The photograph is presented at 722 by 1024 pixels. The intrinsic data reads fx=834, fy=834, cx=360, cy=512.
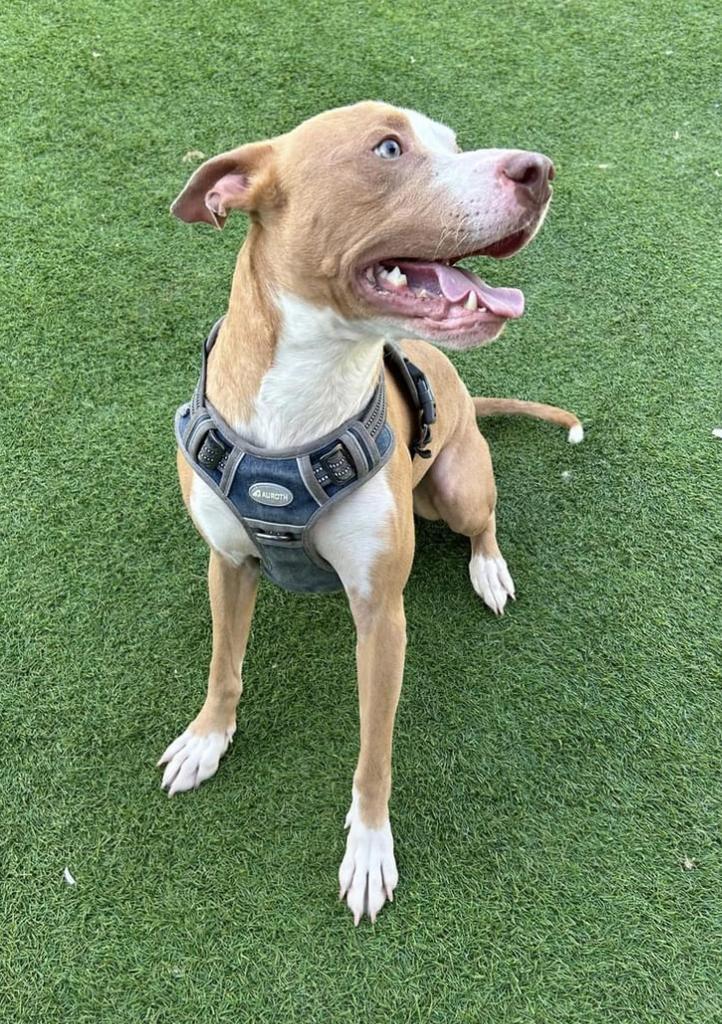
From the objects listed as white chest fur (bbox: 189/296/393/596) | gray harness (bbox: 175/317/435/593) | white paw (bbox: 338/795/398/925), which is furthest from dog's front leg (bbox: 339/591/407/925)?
gray harness (bbox: 175/317/435/593)

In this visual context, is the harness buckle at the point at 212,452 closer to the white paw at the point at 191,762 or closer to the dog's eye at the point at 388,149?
the dog's eye at the point at 388,149

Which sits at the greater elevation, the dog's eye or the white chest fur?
the dog's eye

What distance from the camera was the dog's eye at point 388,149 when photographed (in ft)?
5.73

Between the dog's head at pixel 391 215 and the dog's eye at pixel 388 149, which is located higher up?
the dog's eye at pixel 388 149

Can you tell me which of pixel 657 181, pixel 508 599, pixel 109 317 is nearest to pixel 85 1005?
pixel 508 599

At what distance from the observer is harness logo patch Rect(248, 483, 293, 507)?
2.04m

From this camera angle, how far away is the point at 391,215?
5.66ft

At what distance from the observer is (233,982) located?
7.44ft

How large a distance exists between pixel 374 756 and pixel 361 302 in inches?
49.7

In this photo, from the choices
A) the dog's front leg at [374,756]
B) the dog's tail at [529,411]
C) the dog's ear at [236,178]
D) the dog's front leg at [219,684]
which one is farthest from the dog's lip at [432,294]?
the dog's tail at [529,411]

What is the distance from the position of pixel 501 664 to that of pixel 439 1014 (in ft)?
3.56

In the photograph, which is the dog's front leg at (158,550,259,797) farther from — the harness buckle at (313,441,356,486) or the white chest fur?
the harness buckle at (313,441,356,486)

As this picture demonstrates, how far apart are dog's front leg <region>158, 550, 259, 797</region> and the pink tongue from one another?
1.07m

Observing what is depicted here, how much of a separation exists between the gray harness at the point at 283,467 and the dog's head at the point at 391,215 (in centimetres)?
32
